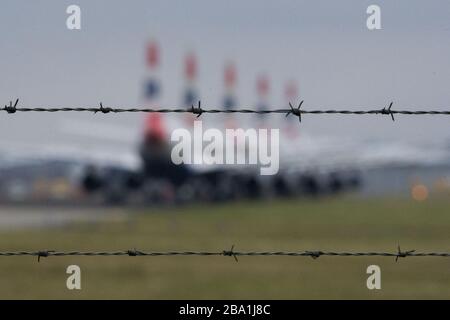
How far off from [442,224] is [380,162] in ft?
84.0

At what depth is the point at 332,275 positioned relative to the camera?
78.3 ft

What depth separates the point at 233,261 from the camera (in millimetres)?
27625

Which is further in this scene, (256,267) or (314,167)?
(314,167)

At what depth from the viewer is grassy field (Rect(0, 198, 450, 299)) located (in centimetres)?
2081

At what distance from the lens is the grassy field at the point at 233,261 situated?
20812 mm

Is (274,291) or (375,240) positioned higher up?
(375,240)

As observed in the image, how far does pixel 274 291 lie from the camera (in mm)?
21297

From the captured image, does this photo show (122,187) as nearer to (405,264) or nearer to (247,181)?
(247,181)

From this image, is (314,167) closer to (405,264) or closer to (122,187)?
(122,187)
